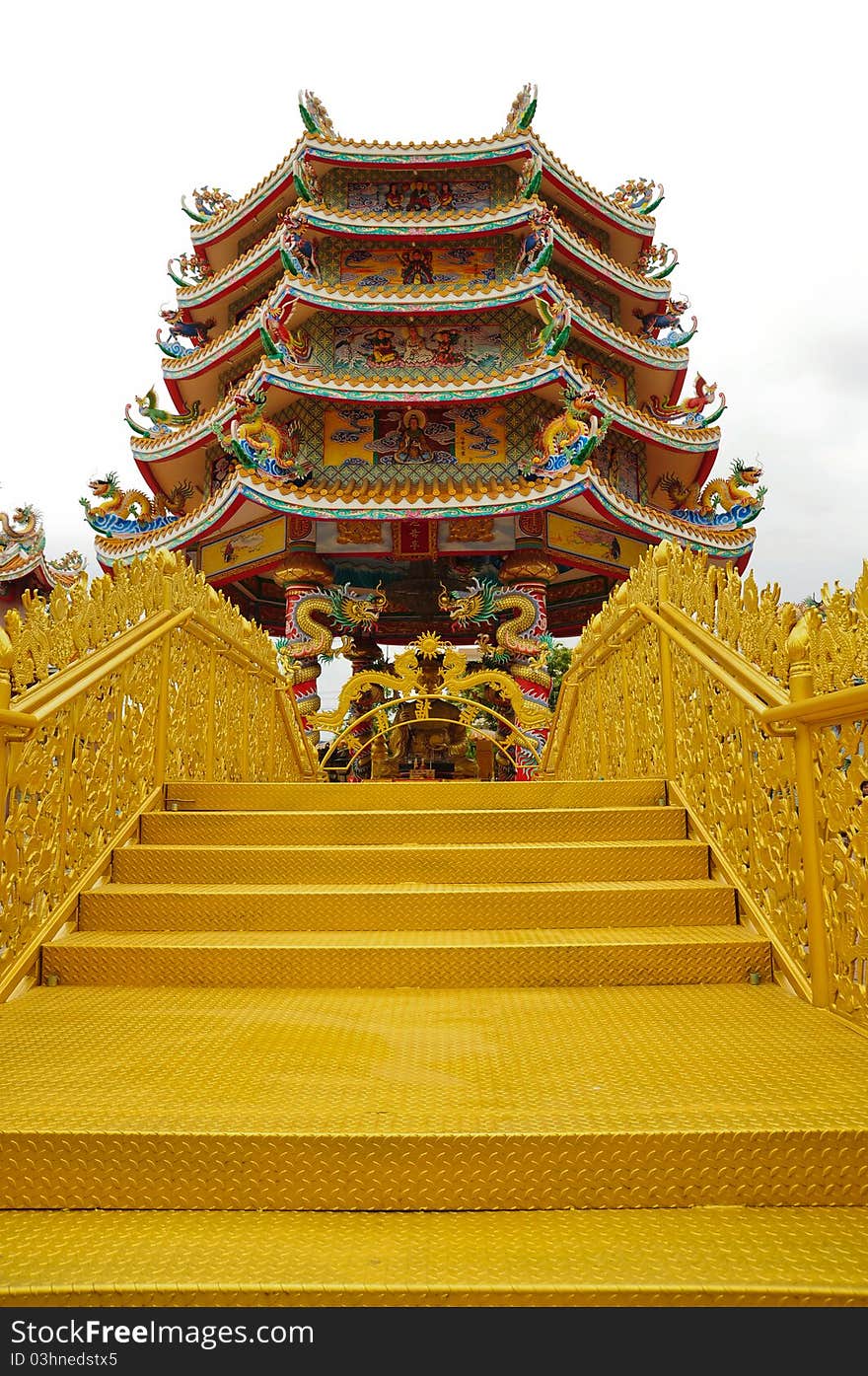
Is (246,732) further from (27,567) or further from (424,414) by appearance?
(27,567)

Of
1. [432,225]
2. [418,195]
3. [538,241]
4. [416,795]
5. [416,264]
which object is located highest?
[418,195]

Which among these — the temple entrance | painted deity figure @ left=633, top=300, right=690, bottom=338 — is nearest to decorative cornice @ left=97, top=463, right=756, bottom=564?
the temple entrance

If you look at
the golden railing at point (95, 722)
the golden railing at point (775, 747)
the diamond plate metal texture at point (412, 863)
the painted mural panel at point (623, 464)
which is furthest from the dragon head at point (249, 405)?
the diamond plate metal texture at point (412, 863)

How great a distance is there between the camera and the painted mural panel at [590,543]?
12.2 metres

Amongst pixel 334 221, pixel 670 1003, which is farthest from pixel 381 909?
pixel 334 221

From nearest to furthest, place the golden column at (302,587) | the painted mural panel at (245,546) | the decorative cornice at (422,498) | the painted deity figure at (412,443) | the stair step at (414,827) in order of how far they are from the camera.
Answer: the stair step at (414,827), the decorative cornice at (422,498), the golden column at (302,587), the painted mural panel at (245,546), the painted deity figure at (412,443)

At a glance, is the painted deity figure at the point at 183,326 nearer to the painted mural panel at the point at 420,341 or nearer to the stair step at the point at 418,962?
the painted mural panel at the point at 420,341

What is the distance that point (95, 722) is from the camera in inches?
130

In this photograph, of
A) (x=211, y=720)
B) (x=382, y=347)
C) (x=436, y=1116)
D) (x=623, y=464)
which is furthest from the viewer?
(x=623, y=464)

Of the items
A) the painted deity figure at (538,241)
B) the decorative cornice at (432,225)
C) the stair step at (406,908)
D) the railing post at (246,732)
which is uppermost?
the decorative cornice at (432,225)

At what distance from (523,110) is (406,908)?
14.6m

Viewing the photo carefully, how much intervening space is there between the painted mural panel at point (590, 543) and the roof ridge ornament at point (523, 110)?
6650 mm

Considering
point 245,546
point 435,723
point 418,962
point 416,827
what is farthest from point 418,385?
point 418,962
